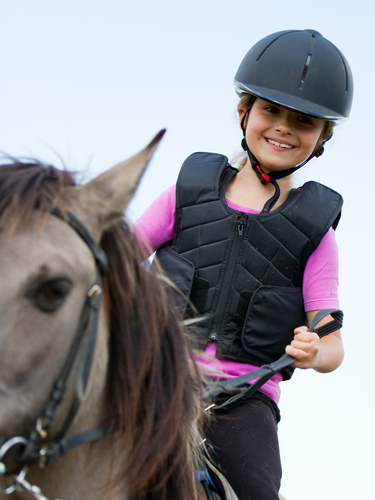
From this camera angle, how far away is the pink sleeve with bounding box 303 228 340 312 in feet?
7.38

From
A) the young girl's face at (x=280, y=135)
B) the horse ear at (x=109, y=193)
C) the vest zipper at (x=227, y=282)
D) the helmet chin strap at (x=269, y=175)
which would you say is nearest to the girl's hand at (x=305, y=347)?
the vest zipper at (x=227, y=282)

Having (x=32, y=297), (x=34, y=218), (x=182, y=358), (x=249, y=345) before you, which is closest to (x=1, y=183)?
(x=34, y=218)

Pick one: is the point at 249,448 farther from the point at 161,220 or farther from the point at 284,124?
the point at 284,124

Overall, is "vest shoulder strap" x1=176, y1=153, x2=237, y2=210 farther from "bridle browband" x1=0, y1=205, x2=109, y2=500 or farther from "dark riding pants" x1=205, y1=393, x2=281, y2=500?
"bridle browband" x1=0, y1=205, x2=109, y2=500

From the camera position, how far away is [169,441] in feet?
4.20

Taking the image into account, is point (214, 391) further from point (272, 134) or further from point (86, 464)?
point (272, 134)

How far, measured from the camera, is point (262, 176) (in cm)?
246

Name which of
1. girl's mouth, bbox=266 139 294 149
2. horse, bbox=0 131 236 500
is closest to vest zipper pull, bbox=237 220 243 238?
girl's mouth, bbox=266 139 294 149

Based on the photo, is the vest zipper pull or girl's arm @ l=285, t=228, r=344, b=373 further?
the vest zipper pull

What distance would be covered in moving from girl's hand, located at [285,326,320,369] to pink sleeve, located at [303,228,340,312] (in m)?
0.26

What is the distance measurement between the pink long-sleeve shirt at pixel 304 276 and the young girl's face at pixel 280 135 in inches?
12.2

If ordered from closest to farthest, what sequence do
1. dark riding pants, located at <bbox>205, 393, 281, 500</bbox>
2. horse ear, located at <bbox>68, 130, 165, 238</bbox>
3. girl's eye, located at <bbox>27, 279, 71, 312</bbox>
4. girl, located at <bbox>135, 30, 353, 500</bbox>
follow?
girl's eye, located at <bbox>27, 279, 71, 312</bbox>, horse ear, located at <bbox>68, 130, 165, 238</bbox>, dark riding pants, located at <bbox>205, 393, 281, 500</bbox>, girl, located at <bbox>135, 30, 353, 500</bbox>

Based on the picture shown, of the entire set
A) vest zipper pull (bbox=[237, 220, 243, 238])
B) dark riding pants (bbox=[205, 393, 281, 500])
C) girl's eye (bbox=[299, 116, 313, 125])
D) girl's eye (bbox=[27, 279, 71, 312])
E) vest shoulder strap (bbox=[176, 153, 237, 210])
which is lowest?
dark riding pants (bbox=[205, 393, 281, 500])

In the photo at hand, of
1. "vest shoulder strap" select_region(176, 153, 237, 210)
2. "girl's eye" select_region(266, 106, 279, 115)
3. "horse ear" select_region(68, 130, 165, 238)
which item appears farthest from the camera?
"girl's eye" select_region(266, 106, 279, 115)
